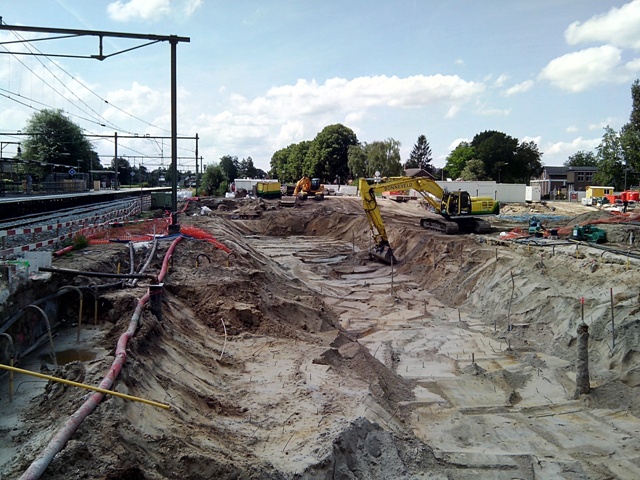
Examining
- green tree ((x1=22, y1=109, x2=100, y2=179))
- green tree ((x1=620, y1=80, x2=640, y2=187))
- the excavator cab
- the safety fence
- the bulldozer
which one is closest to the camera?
the safety fence

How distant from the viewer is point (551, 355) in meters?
13.4

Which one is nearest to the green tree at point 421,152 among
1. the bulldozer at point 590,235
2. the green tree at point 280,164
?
the green tree at point 280,164

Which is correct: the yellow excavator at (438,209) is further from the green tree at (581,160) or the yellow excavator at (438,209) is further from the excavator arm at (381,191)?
the green tree at (581,160)

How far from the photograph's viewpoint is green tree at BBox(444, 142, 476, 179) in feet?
316

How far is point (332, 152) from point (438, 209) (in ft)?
207

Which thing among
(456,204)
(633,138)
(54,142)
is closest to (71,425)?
(456,204)

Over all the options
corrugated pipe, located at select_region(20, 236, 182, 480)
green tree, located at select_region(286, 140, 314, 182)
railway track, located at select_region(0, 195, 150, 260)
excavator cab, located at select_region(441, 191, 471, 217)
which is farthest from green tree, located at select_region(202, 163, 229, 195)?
corrugated pipe, located at select_region(20, 236, 182, 480)

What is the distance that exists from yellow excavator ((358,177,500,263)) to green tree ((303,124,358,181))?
62.1 meters

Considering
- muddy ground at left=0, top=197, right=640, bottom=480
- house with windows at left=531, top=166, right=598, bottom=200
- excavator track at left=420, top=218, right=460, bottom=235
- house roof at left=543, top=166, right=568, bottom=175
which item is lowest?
muddy ground at left=0, top=197, right=640, bottom=480

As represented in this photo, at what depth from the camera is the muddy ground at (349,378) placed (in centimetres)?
515

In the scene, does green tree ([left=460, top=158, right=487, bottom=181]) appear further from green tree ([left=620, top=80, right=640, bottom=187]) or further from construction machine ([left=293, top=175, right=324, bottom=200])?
construction machine ([left=293, top=175, right=324, bottom=200])

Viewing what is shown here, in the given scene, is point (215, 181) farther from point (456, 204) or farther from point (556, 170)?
point (556, 170)

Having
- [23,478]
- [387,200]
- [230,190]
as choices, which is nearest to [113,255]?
[23,478]

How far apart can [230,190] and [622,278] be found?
209ft
